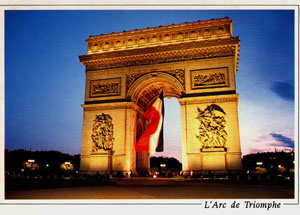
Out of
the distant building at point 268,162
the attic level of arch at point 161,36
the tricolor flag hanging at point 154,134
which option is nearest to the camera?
the tricolor flag hanging at point 154,134

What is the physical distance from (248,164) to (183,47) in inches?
2329

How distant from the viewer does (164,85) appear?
24906 mm

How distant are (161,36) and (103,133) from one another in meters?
9.75

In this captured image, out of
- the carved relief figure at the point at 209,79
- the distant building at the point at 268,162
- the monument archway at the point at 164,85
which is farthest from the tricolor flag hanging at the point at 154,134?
the distant building at the point at 268,162

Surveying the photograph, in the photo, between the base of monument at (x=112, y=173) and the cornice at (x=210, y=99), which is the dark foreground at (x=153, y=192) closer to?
the cornice at (x=210, y=99)

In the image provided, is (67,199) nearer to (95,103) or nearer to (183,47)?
(95,103)

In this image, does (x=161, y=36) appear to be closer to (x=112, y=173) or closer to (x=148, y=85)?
(x=148, y=85)

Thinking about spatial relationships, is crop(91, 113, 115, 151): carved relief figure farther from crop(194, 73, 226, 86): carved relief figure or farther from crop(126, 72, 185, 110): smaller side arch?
crop(194, 73, 226, 86): carved relief figure

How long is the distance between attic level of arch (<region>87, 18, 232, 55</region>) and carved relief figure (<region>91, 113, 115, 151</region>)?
6416 millimetres

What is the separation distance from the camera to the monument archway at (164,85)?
63.8 ft

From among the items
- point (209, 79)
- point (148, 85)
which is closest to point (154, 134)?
point (148, 85)

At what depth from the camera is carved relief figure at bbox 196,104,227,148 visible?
19234 millimetres

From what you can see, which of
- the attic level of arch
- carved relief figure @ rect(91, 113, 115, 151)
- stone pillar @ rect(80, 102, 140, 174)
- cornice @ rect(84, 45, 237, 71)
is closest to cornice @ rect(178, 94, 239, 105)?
cornice @ rect(84, 45, 237, 71)
